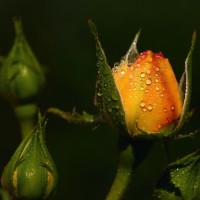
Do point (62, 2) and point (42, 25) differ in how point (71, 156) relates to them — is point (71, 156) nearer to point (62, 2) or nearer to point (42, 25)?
point (42, 25)

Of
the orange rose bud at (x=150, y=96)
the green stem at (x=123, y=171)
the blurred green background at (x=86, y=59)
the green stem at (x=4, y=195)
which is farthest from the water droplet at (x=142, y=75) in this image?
the blurred green background at (x=86, y=59)

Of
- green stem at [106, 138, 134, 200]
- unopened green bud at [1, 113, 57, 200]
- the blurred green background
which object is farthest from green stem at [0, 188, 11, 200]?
the blurred green background

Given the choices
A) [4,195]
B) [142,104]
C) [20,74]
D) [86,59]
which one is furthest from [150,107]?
[86,59]

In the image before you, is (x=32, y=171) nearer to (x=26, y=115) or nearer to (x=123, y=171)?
(x=123, y=171)

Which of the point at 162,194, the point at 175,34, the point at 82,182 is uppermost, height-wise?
the point at 162,194

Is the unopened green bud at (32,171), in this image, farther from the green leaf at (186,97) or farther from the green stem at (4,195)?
the green leaf at (186,97)

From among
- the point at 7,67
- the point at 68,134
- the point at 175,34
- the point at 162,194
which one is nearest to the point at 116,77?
the point at 162,194
